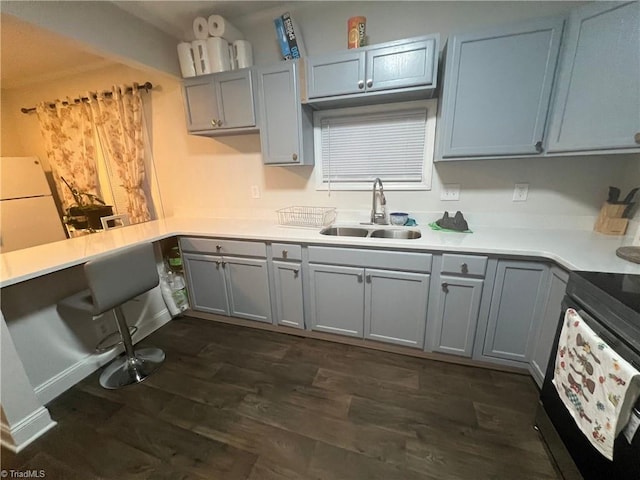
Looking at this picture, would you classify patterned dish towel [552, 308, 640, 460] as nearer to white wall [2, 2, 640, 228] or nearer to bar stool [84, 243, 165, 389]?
white wall [2, 2, 640, 228]

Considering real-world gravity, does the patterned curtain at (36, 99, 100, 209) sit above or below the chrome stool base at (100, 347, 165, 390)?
above

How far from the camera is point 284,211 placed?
88.5 inches

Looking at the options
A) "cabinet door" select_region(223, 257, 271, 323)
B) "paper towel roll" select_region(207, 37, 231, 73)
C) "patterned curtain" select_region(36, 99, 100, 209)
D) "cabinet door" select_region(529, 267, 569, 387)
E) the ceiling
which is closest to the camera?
"cabinet door" select_region(529, 267, 569, 387)

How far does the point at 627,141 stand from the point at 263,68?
Result: 7.21ft

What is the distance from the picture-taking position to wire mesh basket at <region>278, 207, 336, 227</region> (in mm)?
2121

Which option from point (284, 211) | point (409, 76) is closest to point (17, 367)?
point (284, 211)

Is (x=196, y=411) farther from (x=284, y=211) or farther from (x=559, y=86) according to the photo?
(x=559, y=86)

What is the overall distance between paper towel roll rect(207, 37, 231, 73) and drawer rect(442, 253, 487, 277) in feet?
7.02

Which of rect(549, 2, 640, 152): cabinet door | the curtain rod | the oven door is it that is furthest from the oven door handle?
the curtain rod

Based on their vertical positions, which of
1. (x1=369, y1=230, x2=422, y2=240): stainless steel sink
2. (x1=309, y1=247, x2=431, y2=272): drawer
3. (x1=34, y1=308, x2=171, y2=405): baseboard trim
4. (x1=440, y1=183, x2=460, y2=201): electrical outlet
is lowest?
(x1=34, y1=308, x2=171, y2=405): baseboard trim

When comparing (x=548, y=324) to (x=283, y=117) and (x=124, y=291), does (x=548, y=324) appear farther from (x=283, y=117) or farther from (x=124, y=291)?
(x=124, y=291)

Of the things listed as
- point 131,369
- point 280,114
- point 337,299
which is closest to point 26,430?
point 131,369

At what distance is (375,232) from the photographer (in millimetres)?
2102

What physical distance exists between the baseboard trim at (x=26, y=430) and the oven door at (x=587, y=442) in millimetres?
2502
